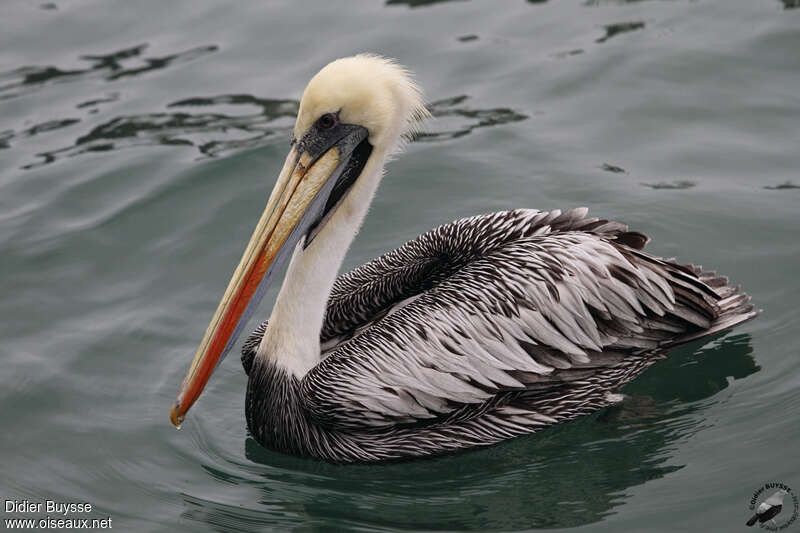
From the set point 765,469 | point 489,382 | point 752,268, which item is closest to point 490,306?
point 489,382

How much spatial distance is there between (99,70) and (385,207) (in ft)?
11.7

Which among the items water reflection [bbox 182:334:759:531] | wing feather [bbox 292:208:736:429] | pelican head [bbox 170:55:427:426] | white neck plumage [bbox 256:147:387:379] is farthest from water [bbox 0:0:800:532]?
pelican head [bbox 170:55:427:426]

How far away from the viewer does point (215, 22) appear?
34.3 ft

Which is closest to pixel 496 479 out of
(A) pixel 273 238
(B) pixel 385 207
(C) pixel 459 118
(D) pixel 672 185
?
(A) pixel 273 238

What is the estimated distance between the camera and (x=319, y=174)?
5.42 meters

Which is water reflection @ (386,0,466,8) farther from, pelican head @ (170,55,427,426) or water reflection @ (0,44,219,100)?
pelican head @ (170,55,427,426)

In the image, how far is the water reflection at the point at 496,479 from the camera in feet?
16.8

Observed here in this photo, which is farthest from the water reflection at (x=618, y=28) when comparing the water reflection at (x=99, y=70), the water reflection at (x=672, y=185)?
the water reflection at (x=99, y=70)

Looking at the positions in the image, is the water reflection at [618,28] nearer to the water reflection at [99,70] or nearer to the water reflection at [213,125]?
the water reflection at [213,125]

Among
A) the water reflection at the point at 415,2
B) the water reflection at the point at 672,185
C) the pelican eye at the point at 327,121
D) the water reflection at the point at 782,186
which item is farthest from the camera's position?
the water reflection at the point at 415,2

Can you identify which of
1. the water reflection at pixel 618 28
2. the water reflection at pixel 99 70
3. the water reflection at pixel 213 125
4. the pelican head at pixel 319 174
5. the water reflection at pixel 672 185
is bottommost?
the water reflection at pixel 672 185

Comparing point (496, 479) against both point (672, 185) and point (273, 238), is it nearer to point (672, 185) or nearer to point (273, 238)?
point (273, 238)

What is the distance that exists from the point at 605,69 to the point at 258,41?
321 cm

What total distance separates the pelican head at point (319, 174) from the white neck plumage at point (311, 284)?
1 centimetres
